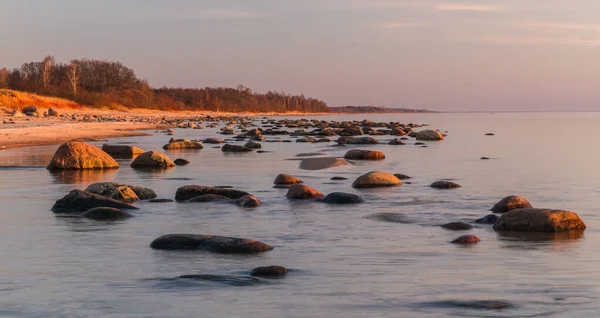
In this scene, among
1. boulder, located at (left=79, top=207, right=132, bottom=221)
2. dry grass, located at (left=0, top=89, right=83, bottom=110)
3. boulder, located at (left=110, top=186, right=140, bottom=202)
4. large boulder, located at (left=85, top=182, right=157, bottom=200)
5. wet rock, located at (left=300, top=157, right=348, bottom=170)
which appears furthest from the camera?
dry grass, located at (left=0, top=89, right=83, bottom=110)

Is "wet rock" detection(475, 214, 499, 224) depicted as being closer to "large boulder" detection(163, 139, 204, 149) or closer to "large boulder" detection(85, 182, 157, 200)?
"large boulder" detection(85, 182, 157, 200)

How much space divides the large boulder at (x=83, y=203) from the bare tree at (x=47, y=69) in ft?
305

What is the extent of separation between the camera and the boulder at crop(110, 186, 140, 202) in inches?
571

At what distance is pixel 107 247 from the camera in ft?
32.7

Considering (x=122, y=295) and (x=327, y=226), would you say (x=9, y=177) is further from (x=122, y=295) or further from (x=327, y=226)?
(x=122, y=295)

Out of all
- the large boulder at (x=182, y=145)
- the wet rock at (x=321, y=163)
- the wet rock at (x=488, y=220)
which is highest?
the wet rock at (x=488, y=220)

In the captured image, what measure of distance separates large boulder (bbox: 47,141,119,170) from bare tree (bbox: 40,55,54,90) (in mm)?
84448

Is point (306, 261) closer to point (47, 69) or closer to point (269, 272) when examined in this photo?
point (269, 272)

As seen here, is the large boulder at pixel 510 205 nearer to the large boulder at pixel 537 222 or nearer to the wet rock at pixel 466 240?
the large boulder at pixel 537 222

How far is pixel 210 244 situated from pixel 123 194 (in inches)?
213

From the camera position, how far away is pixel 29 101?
3108 inches

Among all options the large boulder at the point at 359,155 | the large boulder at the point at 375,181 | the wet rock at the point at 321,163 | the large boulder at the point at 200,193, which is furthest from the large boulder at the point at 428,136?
the large boulder at the point at 200,193

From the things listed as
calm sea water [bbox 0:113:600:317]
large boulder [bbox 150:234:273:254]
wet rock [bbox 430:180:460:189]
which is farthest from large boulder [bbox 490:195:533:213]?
large boulder [bbox 150:234:273:254]

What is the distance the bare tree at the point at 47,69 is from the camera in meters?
106
